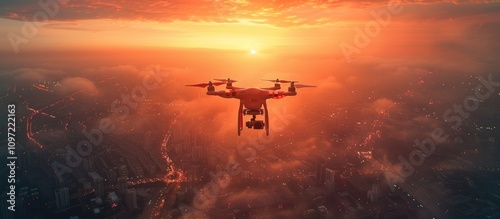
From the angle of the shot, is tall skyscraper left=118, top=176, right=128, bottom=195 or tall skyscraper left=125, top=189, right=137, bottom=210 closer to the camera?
tall skyscraper left=125, top=189, right=137, bottom=210

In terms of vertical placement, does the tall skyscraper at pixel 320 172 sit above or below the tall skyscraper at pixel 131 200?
above

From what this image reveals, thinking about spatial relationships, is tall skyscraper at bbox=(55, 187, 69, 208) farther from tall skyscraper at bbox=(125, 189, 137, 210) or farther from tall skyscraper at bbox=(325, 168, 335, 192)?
tall skyscraper at bbox=(325, 168, 335, 192)

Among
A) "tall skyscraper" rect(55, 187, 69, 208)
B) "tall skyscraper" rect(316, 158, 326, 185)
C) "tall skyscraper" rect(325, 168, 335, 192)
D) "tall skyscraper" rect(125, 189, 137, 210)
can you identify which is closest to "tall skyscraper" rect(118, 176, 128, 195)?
"tall skyscraper" rect(125, 189, 137, 210)

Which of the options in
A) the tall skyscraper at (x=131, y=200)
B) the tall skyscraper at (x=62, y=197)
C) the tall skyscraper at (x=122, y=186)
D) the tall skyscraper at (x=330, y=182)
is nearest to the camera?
the tall skyscraper at (x=62, y=197)

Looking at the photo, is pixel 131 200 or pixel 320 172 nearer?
pixel 131 200

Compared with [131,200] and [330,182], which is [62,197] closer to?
[131,200]

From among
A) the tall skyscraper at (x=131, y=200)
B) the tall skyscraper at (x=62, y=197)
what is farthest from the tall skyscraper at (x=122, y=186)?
the tall skyscraper at (x=62, y=197)

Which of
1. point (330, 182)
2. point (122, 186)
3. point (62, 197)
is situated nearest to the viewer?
point (62, 197)

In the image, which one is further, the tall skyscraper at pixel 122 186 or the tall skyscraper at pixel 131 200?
the tall skyscraper at pixel 122 186

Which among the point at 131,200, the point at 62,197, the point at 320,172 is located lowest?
the point at 131,200

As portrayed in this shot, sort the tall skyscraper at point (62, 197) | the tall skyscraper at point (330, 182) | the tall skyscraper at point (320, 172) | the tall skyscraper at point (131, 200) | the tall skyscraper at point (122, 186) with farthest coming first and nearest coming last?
the tall skyscraper at point (320, 172) < the tall skyscraper at point (330, 182) < the tall skyscraper at point (122, 186) < the tall skyscraper at point (131, 200) < the tall skyscraper at point (62, 197)

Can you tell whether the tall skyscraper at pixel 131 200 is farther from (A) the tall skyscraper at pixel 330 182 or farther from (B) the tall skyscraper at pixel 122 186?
(A) the tall skyscraper at pixel 330 182

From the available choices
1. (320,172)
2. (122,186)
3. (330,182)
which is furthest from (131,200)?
(330,182)
